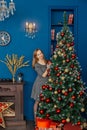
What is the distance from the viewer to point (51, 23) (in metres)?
7.36

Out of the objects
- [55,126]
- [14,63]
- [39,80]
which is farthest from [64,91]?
[14,63]

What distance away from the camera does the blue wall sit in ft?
23.8

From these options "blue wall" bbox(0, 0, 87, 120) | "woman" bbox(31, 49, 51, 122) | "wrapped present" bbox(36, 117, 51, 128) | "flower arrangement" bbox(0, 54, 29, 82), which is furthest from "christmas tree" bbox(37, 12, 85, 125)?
"blue wall" bbox(0, 0, 87, 120)

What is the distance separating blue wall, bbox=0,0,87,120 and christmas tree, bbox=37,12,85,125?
4.10 feet

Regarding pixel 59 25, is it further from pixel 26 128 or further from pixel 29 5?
pixel 26 128

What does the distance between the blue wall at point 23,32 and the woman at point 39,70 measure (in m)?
0.54

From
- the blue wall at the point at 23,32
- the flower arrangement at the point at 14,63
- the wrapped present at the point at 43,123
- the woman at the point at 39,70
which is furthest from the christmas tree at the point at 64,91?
the blue wall at the point at 23,32

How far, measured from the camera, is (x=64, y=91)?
587 cm

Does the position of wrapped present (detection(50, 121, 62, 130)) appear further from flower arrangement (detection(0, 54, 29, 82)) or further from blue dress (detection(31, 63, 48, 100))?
flower arrangement (detection(0, 54, 29, 82))

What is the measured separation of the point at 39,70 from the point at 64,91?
3.31 feet

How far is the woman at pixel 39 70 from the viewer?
21.9 ft

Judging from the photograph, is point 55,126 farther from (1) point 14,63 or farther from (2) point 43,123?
(1) point 14,63

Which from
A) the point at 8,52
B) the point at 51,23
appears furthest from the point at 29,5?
the point at 8,52

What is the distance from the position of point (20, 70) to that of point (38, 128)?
167 cm
